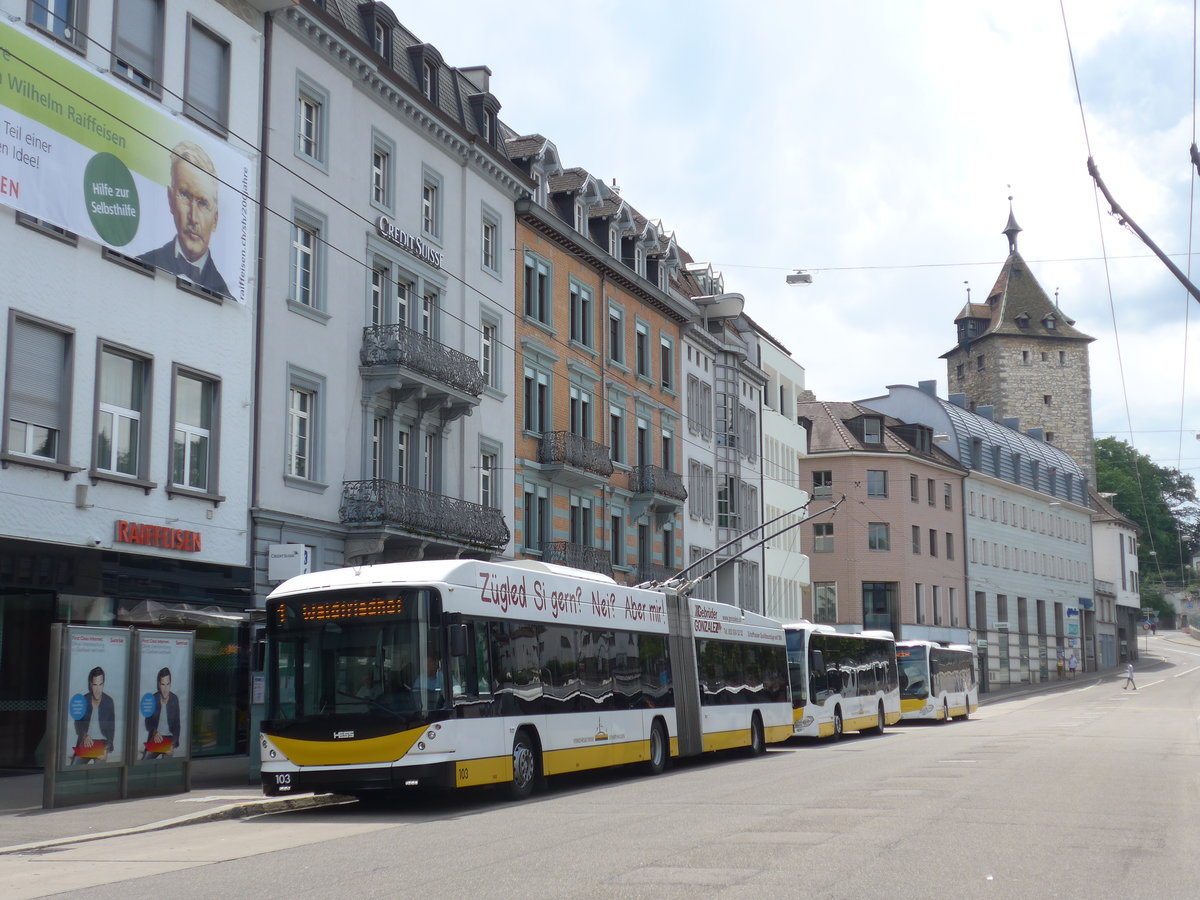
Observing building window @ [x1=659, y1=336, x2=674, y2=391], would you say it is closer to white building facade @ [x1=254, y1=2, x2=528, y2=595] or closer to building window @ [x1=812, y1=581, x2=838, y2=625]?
white building facade @ [x1=254, y1=2, x2=528, y2=595]

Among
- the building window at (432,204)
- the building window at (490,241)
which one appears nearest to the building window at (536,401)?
the building window at (490,241)

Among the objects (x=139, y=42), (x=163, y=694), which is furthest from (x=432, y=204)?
(x=163, y=694)

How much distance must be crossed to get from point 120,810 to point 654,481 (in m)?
30.6

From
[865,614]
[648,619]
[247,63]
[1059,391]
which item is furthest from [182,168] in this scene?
[1059,391]

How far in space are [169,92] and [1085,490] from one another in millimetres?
98078

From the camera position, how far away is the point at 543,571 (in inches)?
835

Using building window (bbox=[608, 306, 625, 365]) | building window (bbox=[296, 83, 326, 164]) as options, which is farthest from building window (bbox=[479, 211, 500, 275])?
building window (bbox=[608, 306, 625, 365])

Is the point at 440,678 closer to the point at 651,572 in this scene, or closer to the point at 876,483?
the point at 651,572

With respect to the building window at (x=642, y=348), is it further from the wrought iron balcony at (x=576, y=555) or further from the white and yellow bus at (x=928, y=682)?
the white and yellow bus at (x=928, y=682)

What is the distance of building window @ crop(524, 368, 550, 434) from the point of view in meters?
39.8

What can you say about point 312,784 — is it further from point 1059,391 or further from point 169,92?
point 1059,391

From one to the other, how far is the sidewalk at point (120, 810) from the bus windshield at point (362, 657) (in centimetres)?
135

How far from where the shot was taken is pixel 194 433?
2584cm

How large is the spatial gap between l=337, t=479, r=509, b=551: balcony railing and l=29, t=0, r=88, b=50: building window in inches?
408
